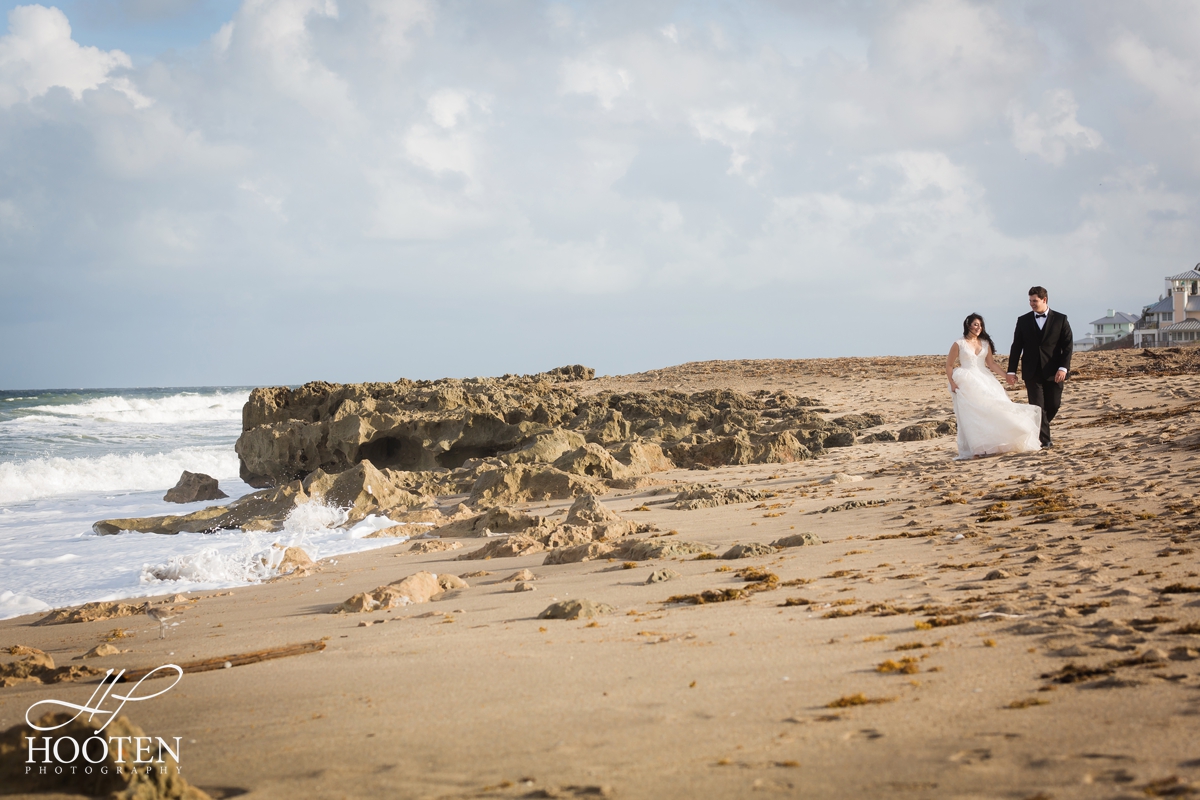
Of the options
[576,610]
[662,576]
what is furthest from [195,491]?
[576,610]

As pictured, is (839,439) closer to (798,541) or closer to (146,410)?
(798,541)

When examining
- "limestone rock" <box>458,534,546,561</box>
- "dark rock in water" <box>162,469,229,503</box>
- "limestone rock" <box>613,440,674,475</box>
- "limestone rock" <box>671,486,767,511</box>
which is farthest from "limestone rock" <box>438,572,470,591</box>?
"dark rock in water" <box>162,469,229,503</box>

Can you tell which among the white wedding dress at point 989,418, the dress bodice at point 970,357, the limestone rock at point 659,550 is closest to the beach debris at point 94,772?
the limestone rock at point 659,550

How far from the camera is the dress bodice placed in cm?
828

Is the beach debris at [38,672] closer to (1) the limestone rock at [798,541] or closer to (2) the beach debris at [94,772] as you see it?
(2) the beach debris at [94,772]

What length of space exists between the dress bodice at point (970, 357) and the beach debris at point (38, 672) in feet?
25.2

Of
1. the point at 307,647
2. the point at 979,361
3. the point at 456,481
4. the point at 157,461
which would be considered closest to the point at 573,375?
the point at 157,461

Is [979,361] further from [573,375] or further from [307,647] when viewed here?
→ [573,375]

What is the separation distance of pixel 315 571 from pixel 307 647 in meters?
2.68

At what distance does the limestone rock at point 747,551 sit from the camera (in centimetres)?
479

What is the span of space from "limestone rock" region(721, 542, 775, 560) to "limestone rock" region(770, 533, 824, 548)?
144 millimetres

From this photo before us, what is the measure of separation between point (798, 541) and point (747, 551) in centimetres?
40

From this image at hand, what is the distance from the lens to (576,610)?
3729 mm

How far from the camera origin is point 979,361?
8.34 meters
